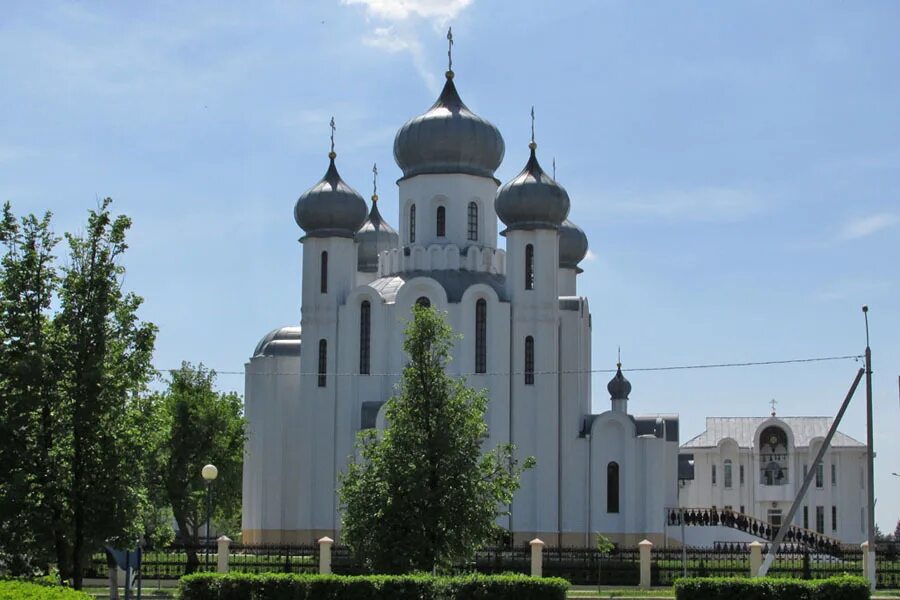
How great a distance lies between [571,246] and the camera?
5134cm

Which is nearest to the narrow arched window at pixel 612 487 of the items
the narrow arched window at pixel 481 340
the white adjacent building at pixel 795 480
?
the narrow arched window at pixel 481 340

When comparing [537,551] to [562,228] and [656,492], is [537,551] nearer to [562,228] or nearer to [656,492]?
[656,492]

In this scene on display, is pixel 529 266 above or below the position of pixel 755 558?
above

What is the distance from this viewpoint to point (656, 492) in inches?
1699

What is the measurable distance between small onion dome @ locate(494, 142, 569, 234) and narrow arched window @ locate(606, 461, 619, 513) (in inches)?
293

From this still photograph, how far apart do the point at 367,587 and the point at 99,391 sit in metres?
5.23

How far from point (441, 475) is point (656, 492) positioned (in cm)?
1713

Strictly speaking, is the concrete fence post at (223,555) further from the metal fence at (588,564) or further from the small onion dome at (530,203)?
the small onion dome at (530,203)

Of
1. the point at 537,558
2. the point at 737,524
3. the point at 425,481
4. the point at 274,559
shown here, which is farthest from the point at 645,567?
the point at 737,524

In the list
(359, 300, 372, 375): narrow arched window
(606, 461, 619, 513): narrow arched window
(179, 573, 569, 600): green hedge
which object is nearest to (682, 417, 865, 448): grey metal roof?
(606, 461, 619, 513): narrow arched window

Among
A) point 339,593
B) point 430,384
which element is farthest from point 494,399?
point 339,593

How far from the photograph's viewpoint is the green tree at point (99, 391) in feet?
74.8

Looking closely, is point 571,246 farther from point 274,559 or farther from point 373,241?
point 274,559

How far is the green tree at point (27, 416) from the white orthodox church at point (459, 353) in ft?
63.2
